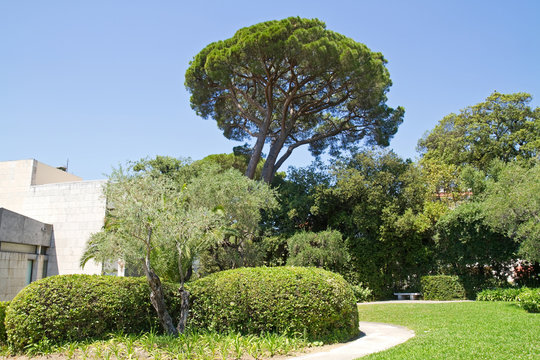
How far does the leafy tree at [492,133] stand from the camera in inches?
1111

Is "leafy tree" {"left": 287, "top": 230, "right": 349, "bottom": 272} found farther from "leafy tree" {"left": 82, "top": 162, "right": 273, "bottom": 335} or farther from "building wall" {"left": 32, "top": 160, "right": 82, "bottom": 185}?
"building wall" {"left": 32, "top": 160, "right": 82, "bottom": 185}

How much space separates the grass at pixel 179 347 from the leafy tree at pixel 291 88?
1613 cm

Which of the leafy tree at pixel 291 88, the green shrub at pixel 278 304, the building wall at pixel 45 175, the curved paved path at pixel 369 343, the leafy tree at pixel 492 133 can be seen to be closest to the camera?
the curved paved path at pixel 369 343

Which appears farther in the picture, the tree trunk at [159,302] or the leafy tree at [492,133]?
the leafy tree at [492,133]

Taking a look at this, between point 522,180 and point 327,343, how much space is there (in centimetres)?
1137

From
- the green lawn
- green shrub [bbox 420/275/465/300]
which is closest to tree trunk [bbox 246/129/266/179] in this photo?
green shrub [bbox 420/275/465/300]

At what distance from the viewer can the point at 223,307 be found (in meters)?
9.21

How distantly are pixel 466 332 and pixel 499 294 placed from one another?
9.74m

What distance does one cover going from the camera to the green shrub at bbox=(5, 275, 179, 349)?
844 cm

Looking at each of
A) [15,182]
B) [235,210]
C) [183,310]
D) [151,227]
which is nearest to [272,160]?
[235,210]

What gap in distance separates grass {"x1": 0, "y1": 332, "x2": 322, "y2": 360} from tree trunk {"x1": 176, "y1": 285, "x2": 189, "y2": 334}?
0.34m

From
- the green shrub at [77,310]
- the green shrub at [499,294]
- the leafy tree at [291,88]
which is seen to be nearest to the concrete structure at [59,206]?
the leafy tree at [291,88]

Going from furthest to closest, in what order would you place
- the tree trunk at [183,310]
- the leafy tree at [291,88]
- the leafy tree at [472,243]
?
the leafy tree at [291,88], the leafy tree at [472,243], the tree trunk at [183,310]

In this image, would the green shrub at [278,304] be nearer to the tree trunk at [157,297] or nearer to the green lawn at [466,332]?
the tree trunk at [157,297]
